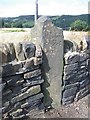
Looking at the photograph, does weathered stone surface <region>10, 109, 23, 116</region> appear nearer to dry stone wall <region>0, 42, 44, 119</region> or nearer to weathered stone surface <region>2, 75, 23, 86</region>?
dry stone wall <region>0, 42, 44, 119</region>

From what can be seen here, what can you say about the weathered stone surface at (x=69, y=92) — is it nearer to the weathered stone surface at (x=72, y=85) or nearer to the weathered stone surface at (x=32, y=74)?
the weathered stone surface at (x=72, y=85)

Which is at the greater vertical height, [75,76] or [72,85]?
[75,76]

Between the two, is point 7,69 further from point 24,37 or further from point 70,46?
point 24,37

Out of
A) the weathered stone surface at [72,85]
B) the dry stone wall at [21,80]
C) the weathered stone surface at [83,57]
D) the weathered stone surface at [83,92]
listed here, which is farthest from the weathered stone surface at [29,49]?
the weathered stone surface at [83,92]

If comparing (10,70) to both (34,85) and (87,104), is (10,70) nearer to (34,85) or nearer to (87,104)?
(34,85)

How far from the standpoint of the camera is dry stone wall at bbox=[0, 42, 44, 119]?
12.6ft

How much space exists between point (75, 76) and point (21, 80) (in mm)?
1333

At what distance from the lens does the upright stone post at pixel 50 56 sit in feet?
14.3

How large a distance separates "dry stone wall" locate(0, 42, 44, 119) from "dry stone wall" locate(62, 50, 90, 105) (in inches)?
24.4

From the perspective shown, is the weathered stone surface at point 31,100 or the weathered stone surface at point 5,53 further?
the weathered stone surface at point 31,100

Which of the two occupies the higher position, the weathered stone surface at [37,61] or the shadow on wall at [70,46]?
the shadow on wall at [70,46]

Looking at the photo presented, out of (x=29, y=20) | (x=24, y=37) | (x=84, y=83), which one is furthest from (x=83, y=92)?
(x=29, y=20)

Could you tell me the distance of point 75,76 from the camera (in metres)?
4.96

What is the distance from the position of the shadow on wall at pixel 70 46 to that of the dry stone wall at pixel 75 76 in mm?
102
